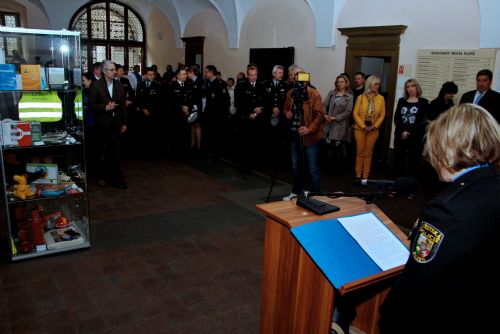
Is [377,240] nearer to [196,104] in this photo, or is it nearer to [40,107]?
[40,107]

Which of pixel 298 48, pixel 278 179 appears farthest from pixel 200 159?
pixel 298 48

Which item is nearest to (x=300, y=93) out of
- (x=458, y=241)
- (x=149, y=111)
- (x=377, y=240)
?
(x=377, y=240)

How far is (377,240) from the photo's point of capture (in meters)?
1.92

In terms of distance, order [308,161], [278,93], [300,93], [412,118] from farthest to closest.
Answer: [278,93], [412,118], [308,161], [300,93]

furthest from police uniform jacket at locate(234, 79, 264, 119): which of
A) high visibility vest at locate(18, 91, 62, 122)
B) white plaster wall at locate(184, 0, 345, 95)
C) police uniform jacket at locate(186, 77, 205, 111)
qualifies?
high visibility vest at locate(18, 91, 62, 122)

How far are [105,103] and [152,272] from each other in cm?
274

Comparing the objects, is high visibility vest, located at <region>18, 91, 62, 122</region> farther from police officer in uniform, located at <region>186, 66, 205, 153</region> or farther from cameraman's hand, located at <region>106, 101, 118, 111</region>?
police officer in uniform, located at <region>186, 66, 205, 153</region>

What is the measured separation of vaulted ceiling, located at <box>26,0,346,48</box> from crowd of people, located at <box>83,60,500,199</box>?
4.87ft

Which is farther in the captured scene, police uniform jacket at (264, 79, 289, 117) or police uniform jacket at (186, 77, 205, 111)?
police uniform jacket at (186, 77, 205, 111)

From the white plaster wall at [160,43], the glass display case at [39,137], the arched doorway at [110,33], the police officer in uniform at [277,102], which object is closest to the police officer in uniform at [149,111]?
the police officer in uniform at [277,102]

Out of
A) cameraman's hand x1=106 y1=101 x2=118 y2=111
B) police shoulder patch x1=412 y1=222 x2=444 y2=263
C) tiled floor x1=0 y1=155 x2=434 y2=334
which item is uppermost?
cameraman's hand x1=106 y1=101 x2=118 y2=111

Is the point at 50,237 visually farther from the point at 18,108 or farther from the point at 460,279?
the point at 460,279

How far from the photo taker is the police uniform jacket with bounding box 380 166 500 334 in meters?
1.31

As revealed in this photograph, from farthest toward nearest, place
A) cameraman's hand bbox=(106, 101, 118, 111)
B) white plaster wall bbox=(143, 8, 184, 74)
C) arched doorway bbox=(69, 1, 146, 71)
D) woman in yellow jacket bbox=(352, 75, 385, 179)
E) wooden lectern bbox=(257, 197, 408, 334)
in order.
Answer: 1. arched doorway bbox=(69, 1, 146, 71)
2. white plaster wall bbox=(143, 8, 184, 74)
3. woman in yellow jacket bbox=(352, 75, 385, 179)
4. cameraman's hand bbox=(106, 101, 118, 111)
5. wooden lectern bbox=(257, 197, 408, 334)
